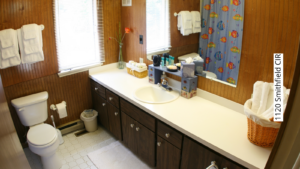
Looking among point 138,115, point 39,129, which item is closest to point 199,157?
point 138,115

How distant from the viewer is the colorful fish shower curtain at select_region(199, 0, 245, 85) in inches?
64.3

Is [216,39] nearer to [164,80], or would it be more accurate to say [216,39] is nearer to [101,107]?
[164,80]

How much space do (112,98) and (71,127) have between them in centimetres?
92

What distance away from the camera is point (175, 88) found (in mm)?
2295

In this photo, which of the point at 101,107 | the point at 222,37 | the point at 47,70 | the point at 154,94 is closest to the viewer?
the point at 222,37

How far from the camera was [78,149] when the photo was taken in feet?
8.61

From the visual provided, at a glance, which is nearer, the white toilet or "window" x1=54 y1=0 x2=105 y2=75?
the white toilet

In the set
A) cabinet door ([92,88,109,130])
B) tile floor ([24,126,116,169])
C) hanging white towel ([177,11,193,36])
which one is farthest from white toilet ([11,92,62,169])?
hanging white towel ([177,11,193,36])

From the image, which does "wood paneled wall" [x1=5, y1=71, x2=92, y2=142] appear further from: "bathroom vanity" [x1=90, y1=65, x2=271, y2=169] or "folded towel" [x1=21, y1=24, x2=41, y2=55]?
"folded towel" [x1=21, y1=24, x2=41, y2=55]

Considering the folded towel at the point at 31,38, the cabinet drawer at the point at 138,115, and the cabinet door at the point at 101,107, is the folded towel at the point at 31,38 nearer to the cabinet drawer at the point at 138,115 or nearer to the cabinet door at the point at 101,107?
the cabinet door at the point at 101,107

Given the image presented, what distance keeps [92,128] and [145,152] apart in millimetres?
1073

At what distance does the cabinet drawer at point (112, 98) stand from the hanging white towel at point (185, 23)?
1.02 meters

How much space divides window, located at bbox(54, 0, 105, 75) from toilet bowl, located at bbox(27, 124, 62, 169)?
79cm

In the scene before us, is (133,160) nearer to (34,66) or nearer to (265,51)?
(34,66)
